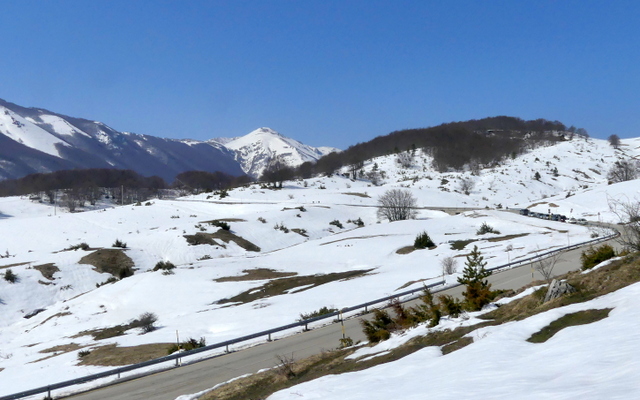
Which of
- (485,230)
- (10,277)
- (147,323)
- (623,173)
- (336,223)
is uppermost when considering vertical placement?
(623,173)

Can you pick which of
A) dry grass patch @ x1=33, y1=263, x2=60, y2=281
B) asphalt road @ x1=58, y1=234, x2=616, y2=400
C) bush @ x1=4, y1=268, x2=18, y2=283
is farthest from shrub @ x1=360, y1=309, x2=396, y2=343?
bush @ x1=4, y1=268, x2=18, y2=283

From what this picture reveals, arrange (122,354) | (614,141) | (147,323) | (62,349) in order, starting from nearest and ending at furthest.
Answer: (122,354)
(62,349)
(147,323)
(614,141)

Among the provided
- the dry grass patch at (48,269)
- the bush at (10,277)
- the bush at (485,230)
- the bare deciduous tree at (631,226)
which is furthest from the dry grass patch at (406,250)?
the bush at (10,277)

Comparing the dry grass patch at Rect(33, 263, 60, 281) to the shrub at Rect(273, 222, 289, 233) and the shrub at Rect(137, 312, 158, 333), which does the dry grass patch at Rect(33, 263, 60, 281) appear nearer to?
the shrub at Rect(137, 312, 158, 333)

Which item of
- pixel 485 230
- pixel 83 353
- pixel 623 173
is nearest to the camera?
pixel 83 353

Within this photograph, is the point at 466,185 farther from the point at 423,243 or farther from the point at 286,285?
the point at 286,285

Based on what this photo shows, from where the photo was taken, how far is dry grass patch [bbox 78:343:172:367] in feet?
62.6

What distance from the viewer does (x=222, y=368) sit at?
15789 mm

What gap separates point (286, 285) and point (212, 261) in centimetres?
1459

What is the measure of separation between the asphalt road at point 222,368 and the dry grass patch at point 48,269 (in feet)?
116

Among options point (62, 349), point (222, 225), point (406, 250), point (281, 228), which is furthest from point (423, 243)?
point (62, 349)

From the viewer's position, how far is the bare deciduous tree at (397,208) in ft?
265

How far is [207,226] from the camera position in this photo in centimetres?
6606

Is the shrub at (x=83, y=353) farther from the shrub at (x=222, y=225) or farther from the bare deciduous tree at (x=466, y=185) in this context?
the bare deciduous tree at (x=466, y=185)
